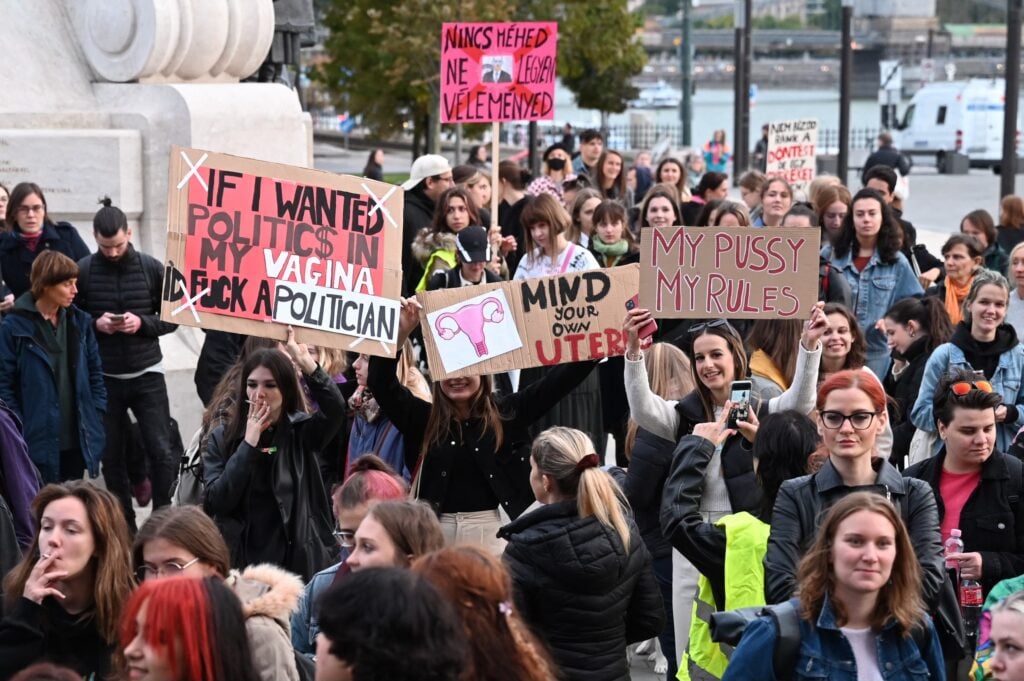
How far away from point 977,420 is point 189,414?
607 cm

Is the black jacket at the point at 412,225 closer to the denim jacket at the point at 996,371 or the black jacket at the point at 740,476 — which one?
the denim jacket at the point at 996,371

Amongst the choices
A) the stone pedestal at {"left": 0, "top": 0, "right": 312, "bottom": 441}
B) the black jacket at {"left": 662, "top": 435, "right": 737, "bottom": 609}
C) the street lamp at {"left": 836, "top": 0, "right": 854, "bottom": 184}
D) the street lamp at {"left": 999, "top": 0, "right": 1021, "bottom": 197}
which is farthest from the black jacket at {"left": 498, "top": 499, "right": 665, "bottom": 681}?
the street lamp at {"left": 836, "top": 0, "right": 854, "bottom": 184}

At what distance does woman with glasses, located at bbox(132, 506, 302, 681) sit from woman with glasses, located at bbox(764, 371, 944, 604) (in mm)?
1411

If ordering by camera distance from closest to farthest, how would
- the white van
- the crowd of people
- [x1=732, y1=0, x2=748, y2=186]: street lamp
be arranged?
the crowd of people < [x1=732, y1=0, x2=748, y2=186]: street lamp < the white van

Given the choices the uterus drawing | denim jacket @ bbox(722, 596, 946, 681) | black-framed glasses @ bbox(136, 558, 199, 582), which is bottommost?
denim jacket @ bbox(722, 596, 946, 681)

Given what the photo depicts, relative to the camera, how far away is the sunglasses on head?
598 cm

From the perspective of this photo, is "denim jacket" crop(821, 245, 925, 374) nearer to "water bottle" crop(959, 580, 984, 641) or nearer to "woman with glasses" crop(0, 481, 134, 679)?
"water bottle" crop(959, 580, 984, 641)

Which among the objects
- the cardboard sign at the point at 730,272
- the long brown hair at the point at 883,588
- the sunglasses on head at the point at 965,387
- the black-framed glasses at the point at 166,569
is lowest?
the black-framed glasses at the point at 166,569

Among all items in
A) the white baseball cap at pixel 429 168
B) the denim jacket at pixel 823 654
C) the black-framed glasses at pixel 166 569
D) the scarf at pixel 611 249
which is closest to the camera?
the denim jacket at pixel 823 654

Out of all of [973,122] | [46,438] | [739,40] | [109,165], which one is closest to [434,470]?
[46,438]

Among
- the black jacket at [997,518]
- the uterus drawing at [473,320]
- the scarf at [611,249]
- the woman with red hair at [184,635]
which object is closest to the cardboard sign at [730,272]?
the uterus drawing at [473,320]

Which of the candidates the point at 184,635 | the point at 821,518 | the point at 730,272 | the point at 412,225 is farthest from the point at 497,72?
the point at 184,635

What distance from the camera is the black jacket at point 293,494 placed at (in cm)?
640

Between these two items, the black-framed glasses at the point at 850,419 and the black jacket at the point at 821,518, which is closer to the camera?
the black jacket at the point at 821,518
